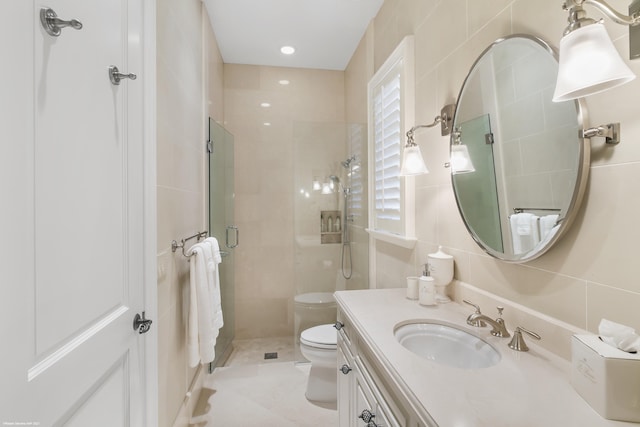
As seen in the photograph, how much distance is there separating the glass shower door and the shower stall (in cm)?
63

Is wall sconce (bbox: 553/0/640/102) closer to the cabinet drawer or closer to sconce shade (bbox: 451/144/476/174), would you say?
sconce shade (bbox: 451/144/476/174)

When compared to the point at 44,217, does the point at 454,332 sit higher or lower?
lower

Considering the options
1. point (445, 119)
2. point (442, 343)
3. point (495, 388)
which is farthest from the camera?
point (445, 119)

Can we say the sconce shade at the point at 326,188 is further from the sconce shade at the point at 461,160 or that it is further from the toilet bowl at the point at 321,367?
the sconce shade at the point at 461,160

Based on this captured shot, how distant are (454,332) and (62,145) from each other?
132 centimetres

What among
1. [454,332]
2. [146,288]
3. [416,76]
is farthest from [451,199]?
[146,288]

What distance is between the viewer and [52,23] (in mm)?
698

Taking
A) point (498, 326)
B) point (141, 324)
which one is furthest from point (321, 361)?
point (498, 326)

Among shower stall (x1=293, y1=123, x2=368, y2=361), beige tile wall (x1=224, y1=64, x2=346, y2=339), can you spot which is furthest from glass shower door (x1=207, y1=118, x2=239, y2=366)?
shower stall (x1=293, y1=123, x2=368, y2=361)

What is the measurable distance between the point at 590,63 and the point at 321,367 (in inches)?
83.1

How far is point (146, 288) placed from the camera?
125 centimetres

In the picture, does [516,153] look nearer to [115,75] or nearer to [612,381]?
[612,381]

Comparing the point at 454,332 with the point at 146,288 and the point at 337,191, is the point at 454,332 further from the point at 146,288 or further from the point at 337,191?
the point at 337,191

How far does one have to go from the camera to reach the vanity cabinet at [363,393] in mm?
836
